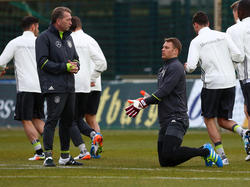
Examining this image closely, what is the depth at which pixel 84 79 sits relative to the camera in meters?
9.95

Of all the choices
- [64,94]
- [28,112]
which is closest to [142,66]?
[28,112]

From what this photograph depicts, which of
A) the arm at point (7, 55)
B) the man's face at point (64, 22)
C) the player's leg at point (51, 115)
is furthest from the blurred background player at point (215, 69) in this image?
the arm at point (7, 55)

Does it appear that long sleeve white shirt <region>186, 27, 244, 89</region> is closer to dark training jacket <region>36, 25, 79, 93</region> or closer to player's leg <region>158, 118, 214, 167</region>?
player's leg <region>158, 118, 214, 167</region>

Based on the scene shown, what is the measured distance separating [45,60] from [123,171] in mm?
1691

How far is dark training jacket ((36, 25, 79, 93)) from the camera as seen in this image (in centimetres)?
834

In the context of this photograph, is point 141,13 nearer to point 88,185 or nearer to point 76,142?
point 76,142

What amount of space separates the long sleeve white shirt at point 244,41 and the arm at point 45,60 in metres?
2.54

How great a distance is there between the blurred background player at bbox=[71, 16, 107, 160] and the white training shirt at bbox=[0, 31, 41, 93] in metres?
0.71

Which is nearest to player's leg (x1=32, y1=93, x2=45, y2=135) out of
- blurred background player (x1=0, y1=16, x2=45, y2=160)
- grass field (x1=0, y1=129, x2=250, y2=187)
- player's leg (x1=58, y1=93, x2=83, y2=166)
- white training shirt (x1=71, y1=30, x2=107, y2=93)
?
blurred background player (x1=0, y1=16, x2=45, y2=160)

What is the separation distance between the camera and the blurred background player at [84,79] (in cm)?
991

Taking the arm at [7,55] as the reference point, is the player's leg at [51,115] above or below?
below

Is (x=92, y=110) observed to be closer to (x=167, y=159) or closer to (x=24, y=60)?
Result: (x=24, y=60)

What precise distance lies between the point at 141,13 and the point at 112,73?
16.5 ft

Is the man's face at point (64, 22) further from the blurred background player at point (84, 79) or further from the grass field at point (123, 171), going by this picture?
the grass field at point (123, 171)
